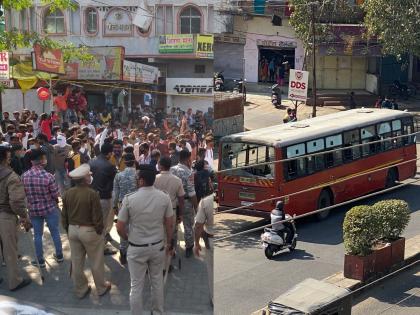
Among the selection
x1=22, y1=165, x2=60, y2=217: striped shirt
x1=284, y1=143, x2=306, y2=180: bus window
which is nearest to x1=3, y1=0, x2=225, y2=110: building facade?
x1=22, y1=165, x2=60, y2=217: striped shirt

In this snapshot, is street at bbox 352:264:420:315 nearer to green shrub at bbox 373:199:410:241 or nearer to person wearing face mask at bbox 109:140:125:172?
green shrub at bbox 373:199:410:241

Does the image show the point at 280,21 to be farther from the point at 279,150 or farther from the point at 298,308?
the point at 298,308

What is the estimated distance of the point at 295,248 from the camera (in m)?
4.59

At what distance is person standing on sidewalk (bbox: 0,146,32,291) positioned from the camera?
6.13ft

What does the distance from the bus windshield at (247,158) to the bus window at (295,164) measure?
0.10 meters

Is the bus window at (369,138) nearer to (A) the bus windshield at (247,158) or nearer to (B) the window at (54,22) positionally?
(A) the bus windshield at (247,158)

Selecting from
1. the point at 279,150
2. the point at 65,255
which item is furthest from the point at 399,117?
the point at 65,255

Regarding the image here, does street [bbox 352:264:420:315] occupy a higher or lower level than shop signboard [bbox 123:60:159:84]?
lower

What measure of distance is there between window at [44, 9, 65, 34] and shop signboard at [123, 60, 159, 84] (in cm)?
27

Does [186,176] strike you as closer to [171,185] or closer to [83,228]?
[171,185]

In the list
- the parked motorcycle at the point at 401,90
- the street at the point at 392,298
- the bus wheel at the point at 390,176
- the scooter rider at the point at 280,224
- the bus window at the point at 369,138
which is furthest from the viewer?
the street at the point at 392,298

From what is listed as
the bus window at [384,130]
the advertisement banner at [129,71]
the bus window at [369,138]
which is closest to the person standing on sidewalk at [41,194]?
the advertisement banner at [129,71]

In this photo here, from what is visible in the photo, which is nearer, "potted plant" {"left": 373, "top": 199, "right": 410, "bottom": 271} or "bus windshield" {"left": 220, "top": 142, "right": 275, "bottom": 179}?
"bus windshield" {"left": 220, "top": 142, "right": 275, "bottom": 179}

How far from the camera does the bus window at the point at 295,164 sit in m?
2.76
